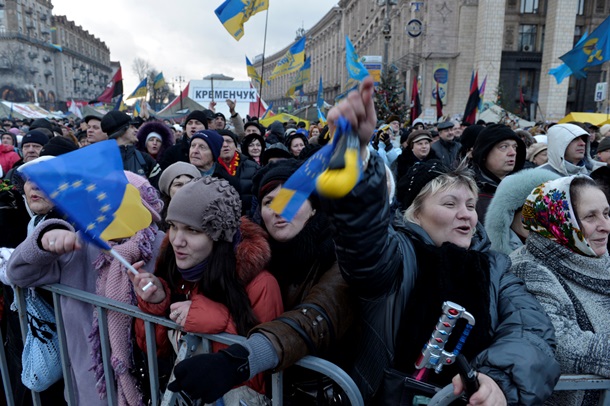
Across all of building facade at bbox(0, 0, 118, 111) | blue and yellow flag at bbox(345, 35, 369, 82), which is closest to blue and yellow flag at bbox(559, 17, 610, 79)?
blue and yellow flag at bbox(345, 35, 369, 82)

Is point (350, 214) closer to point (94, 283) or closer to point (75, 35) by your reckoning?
point (94, 283)

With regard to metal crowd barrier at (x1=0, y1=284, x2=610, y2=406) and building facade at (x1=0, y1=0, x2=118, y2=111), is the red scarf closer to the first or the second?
metal crowd barrier at (x1=0, y1=284, x2=610, y2=406)

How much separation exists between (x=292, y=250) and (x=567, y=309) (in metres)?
1.24

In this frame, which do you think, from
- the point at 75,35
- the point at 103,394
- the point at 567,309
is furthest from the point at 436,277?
the point at 75,35

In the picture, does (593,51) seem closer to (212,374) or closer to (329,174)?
(329,174)

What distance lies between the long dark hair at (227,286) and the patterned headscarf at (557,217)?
1.45 metres

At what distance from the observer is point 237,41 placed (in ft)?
27.8

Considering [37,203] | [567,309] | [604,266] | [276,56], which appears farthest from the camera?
[276,56]

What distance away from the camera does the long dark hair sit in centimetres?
182

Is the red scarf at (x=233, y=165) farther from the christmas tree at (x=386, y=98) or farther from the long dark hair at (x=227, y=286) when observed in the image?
the christmas tree at (x=386, y=98)

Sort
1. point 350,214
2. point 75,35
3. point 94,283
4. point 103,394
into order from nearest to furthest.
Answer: point 350,214
point 103,394
point 94,283
point 75,35

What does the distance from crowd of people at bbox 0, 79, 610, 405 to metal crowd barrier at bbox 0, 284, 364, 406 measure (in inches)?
1.8

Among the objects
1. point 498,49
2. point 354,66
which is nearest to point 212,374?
point 354,66

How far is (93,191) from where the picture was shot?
1.83 metres
